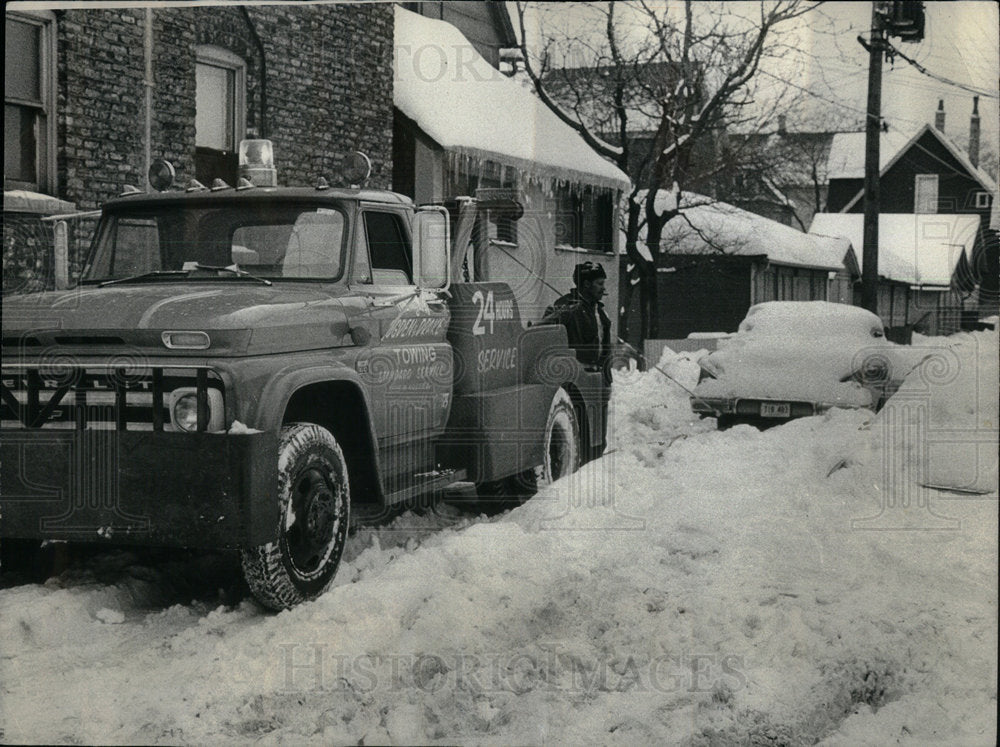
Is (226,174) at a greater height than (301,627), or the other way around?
(226,174)

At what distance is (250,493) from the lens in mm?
4641

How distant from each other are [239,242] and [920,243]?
3.93m

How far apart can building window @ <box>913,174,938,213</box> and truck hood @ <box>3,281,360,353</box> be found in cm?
354

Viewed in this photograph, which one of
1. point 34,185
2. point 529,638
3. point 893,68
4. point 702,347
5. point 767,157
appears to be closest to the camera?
point 529,638

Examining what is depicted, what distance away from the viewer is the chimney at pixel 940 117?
6262mm

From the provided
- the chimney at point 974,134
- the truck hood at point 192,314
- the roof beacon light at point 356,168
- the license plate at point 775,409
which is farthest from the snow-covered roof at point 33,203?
the chimney at point 974,134

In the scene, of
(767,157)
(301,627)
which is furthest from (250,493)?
(767,157)

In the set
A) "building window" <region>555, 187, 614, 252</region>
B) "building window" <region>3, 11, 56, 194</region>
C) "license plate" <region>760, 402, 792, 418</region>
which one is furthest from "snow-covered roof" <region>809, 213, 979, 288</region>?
"building window" <region>555, 187, 614, 252</region>

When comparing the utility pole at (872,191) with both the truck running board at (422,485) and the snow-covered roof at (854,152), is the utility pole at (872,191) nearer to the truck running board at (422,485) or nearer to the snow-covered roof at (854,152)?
the snow-covered roof at (854,152)

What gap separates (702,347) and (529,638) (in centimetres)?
574

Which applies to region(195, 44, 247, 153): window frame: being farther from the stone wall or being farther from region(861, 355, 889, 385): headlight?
region(861, 355, 889, 385): headlight

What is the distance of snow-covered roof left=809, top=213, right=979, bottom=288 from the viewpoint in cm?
603

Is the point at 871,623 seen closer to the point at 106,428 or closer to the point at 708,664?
the point at 708,664

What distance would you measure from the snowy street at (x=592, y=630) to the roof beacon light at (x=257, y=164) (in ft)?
7.33
